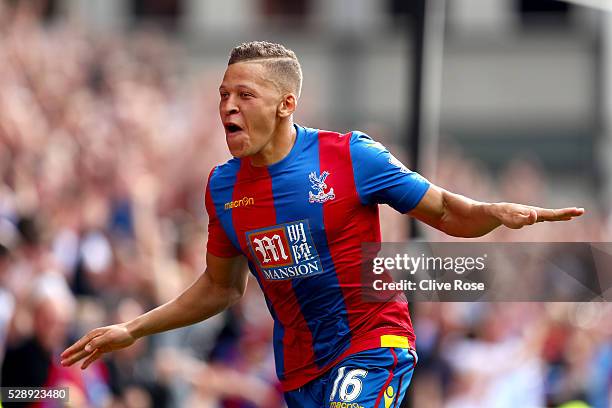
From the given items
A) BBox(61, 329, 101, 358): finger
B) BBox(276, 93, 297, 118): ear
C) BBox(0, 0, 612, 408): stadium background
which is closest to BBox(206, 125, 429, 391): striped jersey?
BBox(276, 93, 297, 118): ear

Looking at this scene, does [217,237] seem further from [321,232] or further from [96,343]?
[96,343]

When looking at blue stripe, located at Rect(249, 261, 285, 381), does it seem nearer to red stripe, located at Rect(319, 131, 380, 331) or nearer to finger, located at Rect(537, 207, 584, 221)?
red stripe, located at Rect(319, 131, 380, 331)

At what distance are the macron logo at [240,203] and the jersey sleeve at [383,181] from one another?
0.58 m

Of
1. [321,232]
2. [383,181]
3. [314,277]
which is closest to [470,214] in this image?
[383,181]

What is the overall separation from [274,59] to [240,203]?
774 mm

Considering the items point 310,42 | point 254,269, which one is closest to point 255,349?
point 254,269

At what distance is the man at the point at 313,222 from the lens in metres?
6.67

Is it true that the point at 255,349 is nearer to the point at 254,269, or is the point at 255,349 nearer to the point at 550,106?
the point at 254,269

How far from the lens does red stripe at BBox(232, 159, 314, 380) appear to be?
6852 millimetres

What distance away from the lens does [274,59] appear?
22.2ft

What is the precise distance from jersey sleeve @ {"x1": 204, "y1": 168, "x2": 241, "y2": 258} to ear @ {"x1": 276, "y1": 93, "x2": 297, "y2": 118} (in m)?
0.56

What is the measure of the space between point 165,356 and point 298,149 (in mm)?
4172

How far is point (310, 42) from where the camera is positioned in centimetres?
2931

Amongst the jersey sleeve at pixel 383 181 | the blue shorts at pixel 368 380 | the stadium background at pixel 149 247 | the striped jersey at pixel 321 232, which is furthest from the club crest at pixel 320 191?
the stadium background at pixel 149 247
